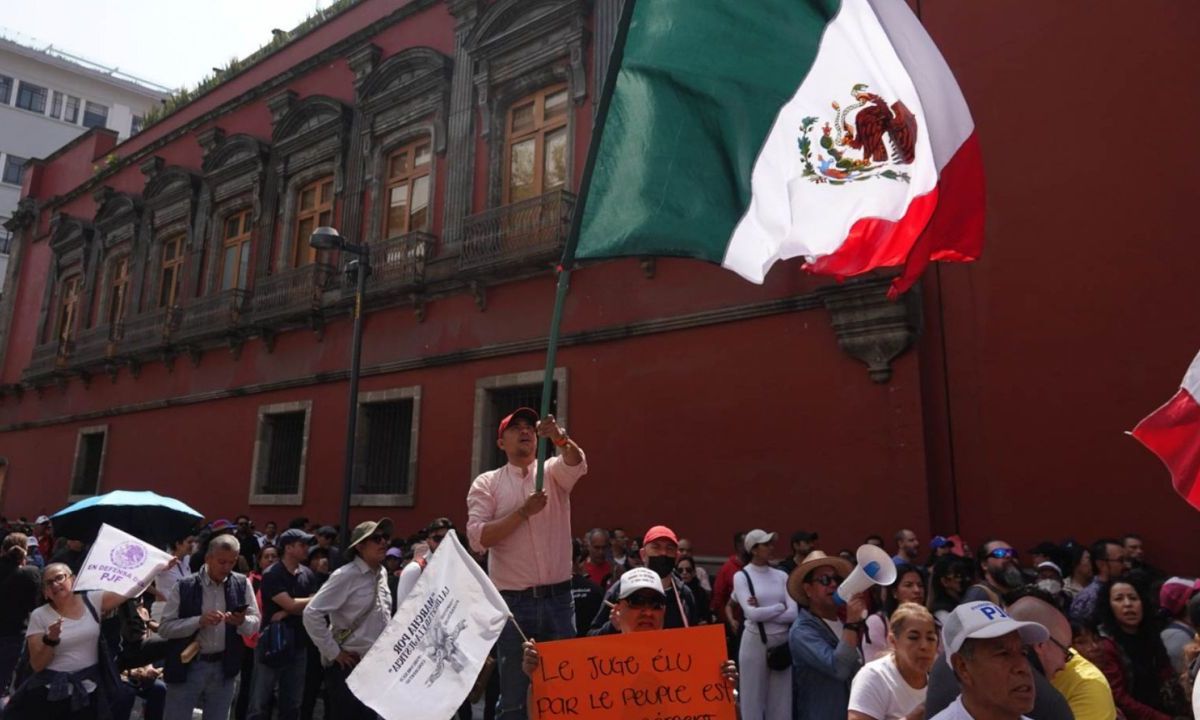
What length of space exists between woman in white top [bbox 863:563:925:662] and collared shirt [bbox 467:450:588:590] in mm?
2405

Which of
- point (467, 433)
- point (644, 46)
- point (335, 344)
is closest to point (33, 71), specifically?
point (335, 344)

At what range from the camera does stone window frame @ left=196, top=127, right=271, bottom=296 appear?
18.0 meters

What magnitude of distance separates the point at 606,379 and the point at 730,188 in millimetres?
7606

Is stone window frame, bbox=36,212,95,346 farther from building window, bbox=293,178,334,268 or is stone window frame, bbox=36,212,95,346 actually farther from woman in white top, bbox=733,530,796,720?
woman in white top, bbox=733,530,796,720

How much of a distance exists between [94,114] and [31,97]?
2798 mm

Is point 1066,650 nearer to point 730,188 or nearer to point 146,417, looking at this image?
point 730,188

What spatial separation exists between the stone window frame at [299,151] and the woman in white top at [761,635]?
40.6 feet

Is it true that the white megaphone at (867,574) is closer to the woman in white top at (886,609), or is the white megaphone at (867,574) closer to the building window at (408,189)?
the woman in white top at (886,609)

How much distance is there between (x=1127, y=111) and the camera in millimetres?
8617

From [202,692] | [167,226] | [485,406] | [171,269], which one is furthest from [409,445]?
[167,226]

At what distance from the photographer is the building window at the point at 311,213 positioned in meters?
16.8

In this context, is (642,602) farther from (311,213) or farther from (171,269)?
(171,269)

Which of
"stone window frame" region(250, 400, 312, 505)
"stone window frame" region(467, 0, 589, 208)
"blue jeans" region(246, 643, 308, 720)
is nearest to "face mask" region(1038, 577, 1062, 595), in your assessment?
"blue jeans" region(246, 643, 308, 720)

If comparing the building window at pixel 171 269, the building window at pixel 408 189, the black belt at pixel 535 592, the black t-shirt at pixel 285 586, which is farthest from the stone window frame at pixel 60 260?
the black belt at pixel 535 592
